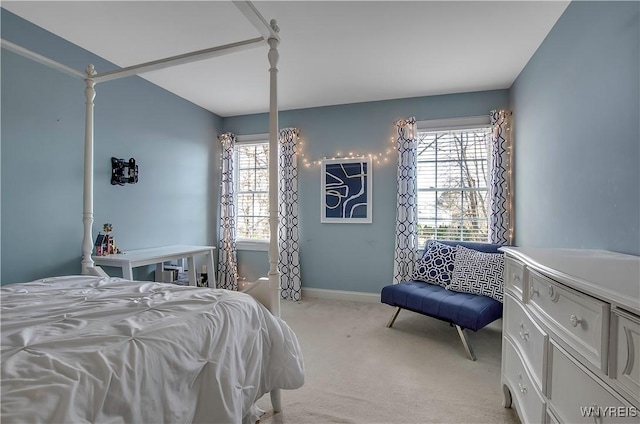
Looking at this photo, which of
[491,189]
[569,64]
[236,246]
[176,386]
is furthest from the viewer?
[236,246]

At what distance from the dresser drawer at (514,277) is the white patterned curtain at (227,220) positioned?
343 cm

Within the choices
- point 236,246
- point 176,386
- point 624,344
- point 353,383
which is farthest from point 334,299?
point 624,344

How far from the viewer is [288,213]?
405 centimetres

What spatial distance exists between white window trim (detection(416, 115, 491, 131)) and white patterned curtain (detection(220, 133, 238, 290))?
2.54m

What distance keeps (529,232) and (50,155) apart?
4.01 meters

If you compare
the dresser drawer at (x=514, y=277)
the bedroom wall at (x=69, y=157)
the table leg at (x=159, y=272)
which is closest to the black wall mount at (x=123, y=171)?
the bedroom wall at (x=69, y=157)

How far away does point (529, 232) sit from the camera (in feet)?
9.09

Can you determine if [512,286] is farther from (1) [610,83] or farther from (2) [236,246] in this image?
(2) [236,246]

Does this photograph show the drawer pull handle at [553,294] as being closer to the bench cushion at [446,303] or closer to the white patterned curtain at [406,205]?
the bench cushion at [446,303]

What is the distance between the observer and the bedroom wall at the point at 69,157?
7.19 ft

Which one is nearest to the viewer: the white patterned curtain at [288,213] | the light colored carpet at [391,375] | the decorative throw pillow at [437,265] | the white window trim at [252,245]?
the light colored carpet at [391,375]

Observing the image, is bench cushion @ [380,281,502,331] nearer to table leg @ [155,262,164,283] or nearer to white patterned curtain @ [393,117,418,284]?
white patterned curtain @ [393,117,418,284]

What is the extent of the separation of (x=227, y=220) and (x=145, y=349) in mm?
3471

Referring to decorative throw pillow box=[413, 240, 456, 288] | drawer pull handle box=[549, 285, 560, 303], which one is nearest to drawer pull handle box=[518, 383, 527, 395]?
drawer pull handle box=[549, 285, 560, 303]
